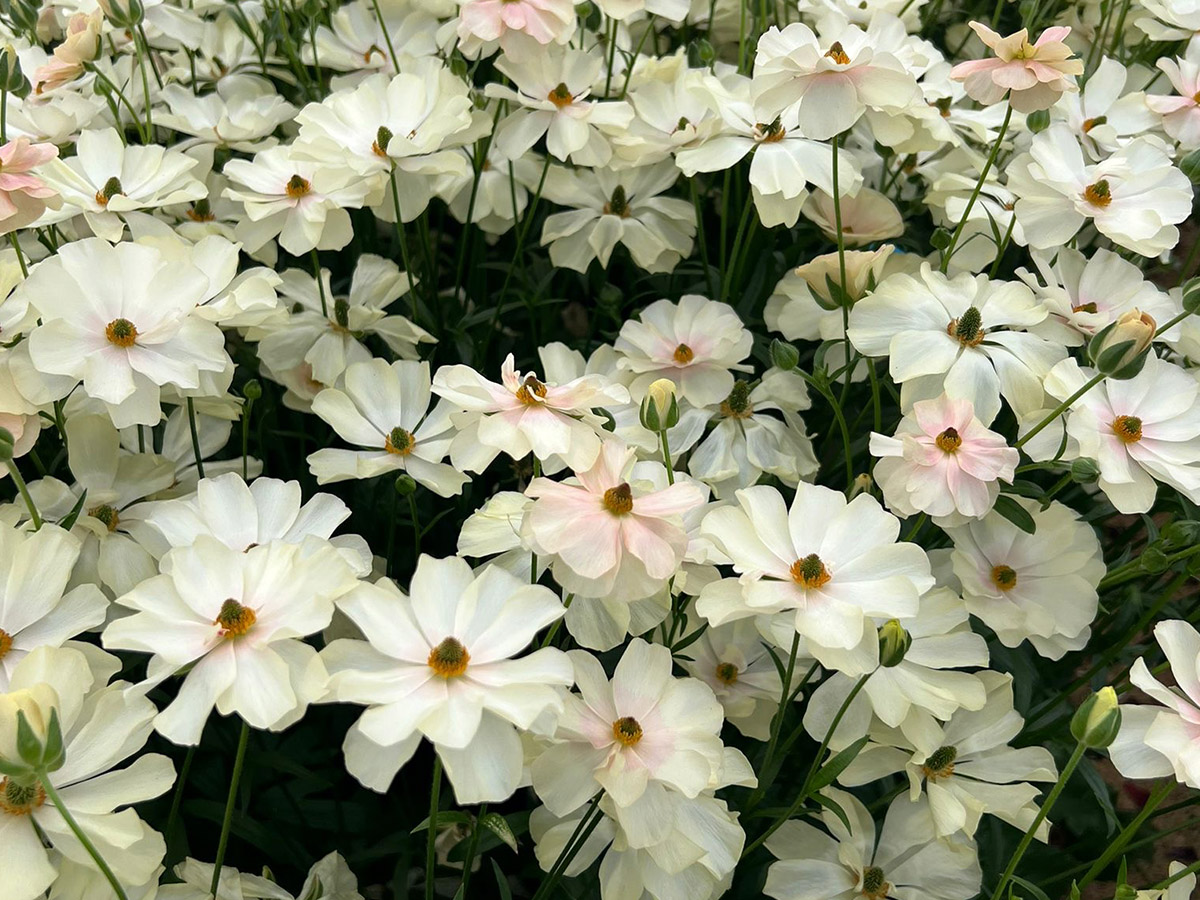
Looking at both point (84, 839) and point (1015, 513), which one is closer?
Result: point (84, 839)

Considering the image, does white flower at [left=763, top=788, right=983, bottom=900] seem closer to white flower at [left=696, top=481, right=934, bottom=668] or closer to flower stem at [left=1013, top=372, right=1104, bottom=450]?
white flower at [left=696, top=481, right=934, bottom=668]

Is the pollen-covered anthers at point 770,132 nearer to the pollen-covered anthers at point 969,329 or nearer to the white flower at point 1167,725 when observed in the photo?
the pollen-covered anthers at point 969,329

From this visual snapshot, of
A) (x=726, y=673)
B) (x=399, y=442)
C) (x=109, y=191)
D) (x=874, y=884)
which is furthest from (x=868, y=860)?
(x=109, y=191)

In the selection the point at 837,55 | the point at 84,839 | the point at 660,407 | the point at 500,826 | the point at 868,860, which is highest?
the point at 837,55

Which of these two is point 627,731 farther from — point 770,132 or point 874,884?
point 770,132

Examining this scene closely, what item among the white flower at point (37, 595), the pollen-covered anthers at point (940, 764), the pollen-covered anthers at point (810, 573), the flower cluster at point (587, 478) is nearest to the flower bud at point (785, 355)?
the flower cluster at point (587, 478)

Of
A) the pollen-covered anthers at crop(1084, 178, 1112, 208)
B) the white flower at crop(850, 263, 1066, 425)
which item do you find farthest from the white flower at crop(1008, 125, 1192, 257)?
the white flower at crop(850, 263, 1066, 425)
